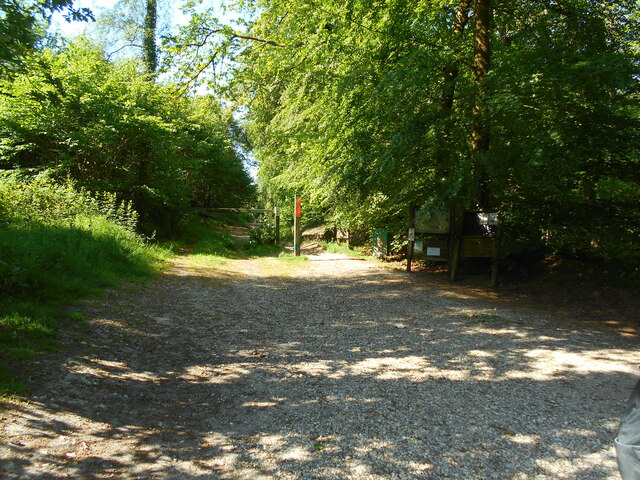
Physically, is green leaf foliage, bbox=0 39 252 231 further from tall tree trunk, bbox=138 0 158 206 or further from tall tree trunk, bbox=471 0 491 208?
tall tree trunk, bbox=471 0 491 208

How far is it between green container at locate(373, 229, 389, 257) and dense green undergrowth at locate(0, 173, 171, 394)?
6.70 metres

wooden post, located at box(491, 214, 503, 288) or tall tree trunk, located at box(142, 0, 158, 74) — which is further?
tall tree trunk, located at box(142, 0, 158, 74)

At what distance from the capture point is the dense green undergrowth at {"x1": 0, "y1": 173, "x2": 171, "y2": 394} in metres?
4.19

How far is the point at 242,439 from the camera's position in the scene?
311cm

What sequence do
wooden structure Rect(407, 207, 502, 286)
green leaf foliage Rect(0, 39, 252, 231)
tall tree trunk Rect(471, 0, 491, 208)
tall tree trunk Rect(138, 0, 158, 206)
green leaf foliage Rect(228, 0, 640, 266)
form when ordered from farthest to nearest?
1. tall tree trunk Rect(138, 0, 158, 206)
2. green leaf foliage Rect(0, 39, 252, 231)
3. wooden structure Rect(407, 207, 502, 286)
4. tall tree trunk Rect(471, 0, 491, 208)
5. green leaf foliage Rect(228, 0, 640, 266)

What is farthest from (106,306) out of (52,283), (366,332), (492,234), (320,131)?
(492,234)

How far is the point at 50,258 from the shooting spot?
608 cm

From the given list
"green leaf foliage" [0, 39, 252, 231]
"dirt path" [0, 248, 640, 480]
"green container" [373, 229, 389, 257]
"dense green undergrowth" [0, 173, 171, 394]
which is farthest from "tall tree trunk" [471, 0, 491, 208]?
"green leaf foliage" [0, 39, 252, 231]

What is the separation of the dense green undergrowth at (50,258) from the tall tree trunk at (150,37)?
38.1ft

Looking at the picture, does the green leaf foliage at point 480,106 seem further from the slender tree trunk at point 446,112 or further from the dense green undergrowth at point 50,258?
the dense green undergrowth at point 50,258

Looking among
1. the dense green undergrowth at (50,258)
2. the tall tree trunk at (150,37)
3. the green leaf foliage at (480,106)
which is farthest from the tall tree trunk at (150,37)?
the dense green undergrowth at (50,258)

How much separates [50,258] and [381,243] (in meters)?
9.89

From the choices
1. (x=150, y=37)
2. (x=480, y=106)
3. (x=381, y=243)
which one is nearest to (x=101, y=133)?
(x=381, y=243)

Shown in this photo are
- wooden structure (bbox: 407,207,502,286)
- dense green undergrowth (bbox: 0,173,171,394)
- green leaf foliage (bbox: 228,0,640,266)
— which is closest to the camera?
dense green undergrowth (bbox: 0,173,171,394)
